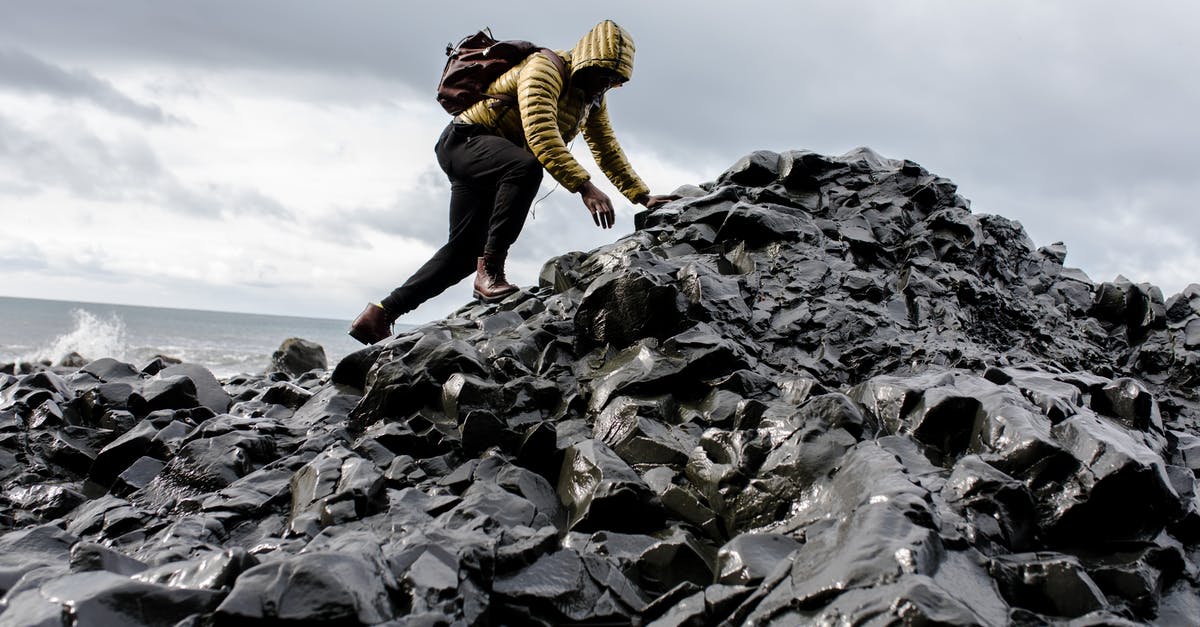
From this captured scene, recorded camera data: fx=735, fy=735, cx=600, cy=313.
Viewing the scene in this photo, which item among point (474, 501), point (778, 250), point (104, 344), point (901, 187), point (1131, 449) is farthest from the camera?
point (104, 344)

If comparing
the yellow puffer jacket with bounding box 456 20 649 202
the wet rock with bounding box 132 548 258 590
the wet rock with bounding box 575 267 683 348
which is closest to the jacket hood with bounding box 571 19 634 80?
the yellow puffer jacket with bounding box 456 20 649 202

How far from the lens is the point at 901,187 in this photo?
21.0 ft

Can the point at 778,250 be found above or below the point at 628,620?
above

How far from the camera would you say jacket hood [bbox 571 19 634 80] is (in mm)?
5250

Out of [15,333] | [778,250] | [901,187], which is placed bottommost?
[15,333]

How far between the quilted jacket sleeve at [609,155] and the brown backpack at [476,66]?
34.5 inches

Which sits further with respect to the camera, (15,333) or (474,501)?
(15,333)

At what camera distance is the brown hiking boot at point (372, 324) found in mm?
5719

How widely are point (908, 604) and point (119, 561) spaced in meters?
2.32

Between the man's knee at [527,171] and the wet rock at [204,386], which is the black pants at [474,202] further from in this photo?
the wet rock at [204,386]

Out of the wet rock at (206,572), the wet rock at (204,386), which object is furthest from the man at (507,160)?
the wet rock at (206,572)

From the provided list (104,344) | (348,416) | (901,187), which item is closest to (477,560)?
(348,416)

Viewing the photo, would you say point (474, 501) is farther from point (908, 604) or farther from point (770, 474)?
point (908, 604)

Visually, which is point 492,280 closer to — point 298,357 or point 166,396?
point 166,396
